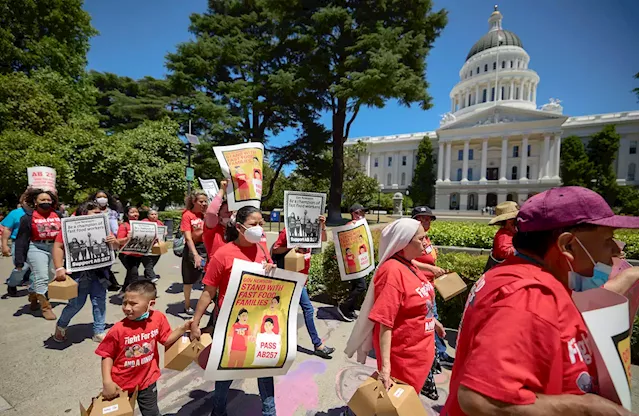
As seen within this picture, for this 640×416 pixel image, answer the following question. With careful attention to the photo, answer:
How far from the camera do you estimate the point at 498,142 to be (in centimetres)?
6025

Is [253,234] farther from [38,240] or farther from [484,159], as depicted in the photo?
[484,159]

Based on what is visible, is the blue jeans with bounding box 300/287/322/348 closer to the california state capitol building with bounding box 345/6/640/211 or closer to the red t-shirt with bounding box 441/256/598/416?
the red t-shirt with bounding box 441/256/598/416

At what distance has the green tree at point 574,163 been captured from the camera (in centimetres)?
4906

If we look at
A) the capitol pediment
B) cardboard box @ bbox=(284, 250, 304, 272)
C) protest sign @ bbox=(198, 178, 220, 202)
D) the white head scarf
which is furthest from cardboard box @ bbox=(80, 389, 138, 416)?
the capitol pediment

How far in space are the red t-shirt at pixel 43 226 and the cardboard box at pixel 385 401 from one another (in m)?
5.40

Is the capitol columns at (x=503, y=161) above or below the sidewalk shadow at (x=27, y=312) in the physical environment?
above

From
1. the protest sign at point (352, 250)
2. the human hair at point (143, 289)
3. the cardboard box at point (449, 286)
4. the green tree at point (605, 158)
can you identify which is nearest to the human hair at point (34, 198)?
the human hair at point (143, 289)

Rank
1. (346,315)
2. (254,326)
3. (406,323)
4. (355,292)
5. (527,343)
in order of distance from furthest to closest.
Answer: (346,315) < (355,292) < (254,326) < (406,323) < (527,343)

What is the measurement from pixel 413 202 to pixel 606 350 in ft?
211

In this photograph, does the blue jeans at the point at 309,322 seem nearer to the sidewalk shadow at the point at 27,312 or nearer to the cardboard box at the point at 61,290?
the cardboard box at the point at 61,290

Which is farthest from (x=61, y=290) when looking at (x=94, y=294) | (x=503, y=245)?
(x=503, y=245)

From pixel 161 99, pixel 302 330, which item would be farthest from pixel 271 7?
pixel 302 330

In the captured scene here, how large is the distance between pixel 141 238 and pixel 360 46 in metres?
18.0

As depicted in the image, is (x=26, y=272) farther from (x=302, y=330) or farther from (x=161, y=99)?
(x=161, y=99)
